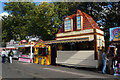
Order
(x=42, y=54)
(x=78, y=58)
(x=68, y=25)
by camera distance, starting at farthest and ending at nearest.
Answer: (x=42, y=54)
(x=68, y=25)
(x=78, y=58)

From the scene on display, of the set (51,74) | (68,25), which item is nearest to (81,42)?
(68,25)

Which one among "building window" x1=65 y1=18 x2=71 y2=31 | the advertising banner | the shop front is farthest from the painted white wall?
"building window" x1=65 y1=18 x2=71 y2=31

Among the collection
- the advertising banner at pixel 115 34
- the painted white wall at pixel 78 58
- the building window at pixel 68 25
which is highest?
the building window at pixel 68 25

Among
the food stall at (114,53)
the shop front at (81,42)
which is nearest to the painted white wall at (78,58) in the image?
the shop front at (81,42)

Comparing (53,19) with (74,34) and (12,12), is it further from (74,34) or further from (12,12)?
(12,12)

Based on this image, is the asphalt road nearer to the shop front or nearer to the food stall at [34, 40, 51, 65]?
the shop front

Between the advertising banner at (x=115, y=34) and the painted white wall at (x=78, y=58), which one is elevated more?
the advertising banner at (x=115, y=34)

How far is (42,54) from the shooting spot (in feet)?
50.2

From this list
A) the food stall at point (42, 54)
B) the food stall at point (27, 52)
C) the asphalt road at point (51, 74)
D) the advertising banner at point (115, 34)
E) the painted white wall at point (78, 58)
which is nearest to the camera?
the asphalt road at point (51, 74)

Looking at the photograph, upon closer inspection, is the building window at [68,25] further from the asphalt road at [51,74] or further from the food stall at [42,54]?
the asphalt road at [51,74]

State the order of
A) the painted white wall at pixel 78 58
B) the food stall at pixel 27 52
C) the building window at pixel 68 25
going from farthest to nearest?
the food stall at pixel 27 52, the building window at pixel 68 25, the painted white wall at pixel 78 58

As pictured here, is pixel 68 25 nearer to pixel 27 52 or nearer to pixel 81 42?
pixel 81 42

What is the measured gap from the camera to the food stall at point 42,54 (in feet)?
47.3

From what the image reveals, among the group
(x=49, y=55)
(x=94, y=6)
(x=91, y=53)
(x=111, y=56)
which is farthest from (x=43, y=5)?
(x=111, y=56)
